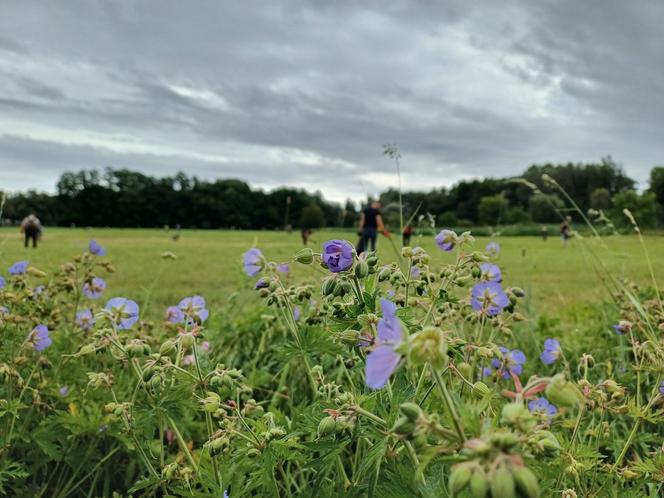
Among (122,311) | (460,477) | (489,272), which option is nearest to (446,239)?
(489,272)

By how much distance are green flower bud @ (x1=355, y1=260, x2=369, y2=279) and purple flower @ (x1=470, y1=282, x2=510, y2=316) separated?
2.11 ft

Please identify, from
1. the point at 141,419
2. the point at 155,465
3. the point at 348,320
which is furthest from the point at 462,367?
the point at 155,465

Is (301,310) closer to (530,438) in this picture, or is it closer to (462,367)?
(462,367)

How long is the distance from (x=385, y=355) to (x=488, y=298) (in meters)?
0.96

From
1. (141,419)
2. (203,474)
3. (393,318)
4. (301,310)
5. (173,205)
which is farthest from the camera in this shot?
(173,205)

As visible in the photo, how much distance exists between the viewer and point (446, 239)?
1290 mm

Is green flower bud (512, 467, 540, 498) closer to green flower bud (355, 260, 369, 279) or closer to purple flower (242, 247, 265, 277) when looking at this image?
green flower bud (355, 260, 369, 279)

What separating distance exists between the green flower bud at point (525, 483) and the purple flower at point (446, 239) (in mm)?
755

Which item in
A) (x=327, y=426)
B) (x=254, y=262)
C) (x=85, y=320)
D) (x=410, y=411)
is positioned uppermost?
(x=254, y=262)

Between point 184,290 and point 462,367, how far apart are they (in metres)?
5.91

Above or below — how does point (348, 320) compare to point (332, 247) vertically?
below

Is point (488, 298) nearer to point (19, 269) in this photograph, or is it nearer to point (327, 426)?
point (327, 426)

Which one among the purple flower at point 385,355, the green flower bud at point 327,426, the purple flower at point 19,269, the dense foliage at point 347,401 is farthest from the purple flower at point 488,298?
the purple flower at point 19,269

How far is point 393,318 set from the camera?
2.25 ft
